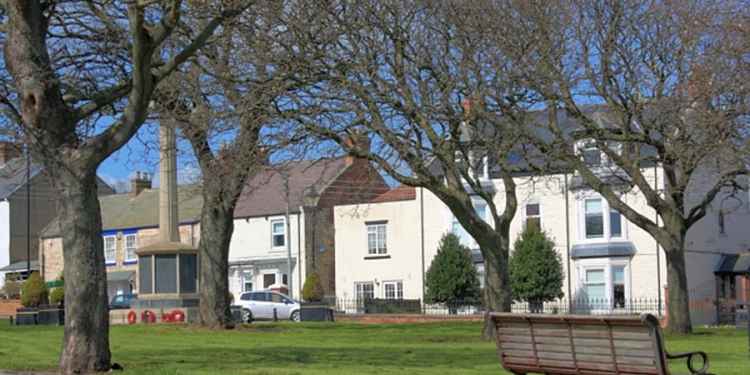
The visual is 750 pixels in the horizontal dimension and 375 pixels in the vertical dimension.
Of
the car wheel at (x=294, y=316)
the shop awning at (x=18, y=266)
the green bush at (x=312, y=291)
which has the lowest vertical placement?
the car wheel at (x=294, y=316)

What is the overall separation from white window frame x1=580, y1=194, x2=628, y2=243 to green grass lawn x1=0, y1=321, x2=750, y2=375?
18.1 meters

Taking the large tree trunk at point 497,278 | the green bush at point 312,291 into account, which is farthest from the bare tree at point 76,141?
the green bush at point 312,291

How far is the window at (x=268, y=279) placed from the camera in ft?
216

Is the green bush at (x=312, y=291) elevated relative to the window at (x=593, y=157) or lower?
lower

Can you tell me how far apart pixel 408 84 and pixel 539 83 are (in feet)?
10.8

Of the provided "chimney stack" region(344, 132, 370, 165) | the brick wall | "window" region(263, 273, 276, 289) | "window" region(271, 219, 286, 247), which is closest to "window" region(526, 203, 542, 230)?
"window" region(271, 219, 286, 247)

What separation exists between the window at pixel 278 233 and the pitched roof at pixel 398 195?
689cm

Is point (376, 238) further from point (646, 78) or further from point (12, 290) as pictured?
point (646, 78)

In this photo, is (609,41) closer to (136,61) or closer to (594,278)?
(136,61)

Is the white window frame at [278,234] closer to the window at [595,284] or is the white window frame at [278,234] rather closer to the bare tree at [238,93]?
the window at [595,284]

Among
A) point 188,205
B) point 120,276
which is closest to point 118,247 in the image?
point 120,276

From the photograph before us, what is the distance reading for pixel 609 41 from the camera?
28.4 metres

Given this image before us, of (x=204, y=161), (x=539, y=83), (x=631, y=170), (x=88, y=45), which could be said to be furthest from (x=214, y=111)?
(x=631, y=170)

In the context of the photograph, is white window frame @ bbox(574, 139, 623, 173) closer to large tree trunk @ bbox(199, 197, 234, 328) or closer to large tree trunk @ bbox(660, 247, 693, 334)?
large tree trunk @ bbox(660, 247, 693, 334)
